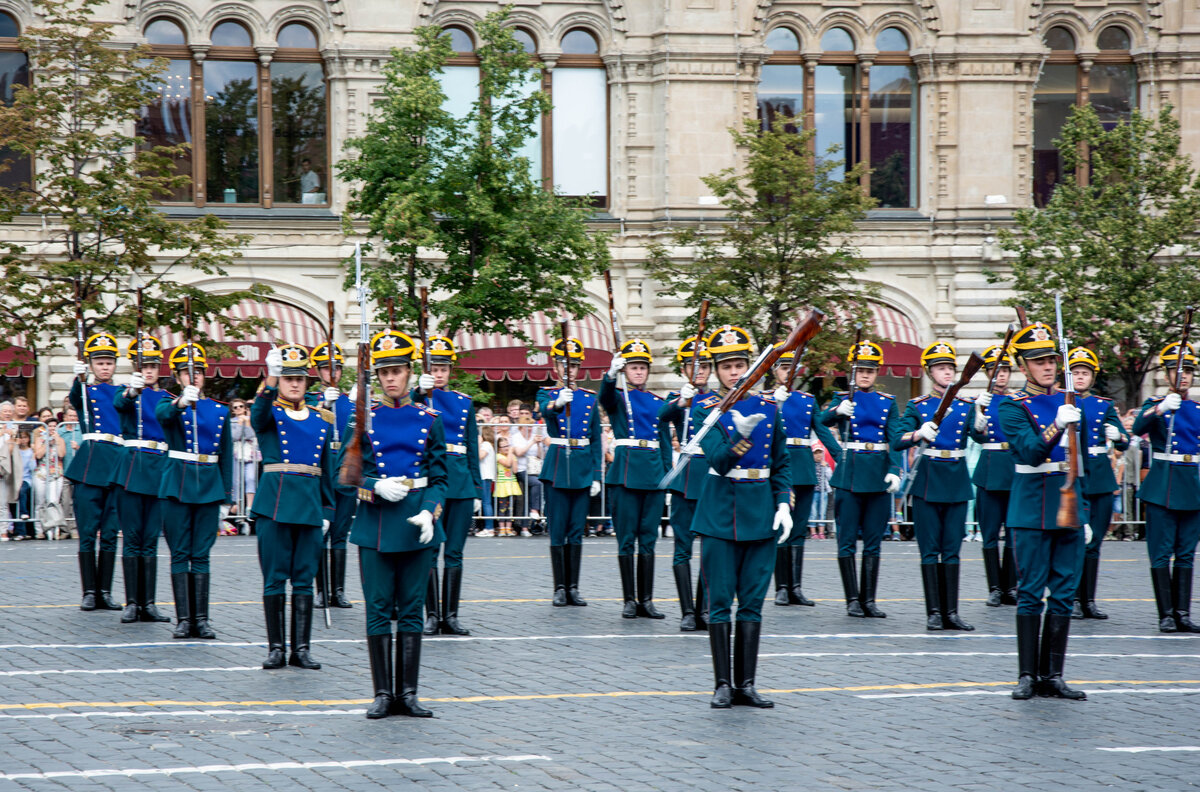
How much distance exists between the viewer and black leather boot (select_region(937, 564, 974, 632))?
1233 centimetres

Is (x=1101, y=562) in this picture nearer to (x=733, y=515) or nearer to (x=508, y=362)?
(x=733, y=515)

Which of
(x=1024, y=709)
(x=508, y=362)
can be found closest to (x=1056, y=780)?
(x=1024, y=709)

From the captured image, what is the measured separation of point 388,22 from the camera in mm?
29891

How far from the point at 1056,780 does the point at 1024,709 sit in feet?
5.71

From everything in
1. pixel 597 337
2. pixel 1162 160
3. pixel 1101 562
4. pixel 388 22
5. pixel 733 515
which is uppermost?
pixel 388 22

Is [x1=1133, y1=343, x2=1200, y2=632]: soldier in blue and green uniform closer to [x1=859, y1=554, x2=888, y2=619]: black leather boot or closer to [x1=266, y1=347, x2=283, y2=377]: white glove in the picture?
[x1=859, y1=554, x2=888, y2=619]: black leather boot

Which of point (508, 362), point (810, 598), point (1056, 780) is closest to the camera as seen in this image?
point (1056, 780)

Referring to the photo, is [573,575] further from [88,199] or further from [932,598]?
[88,199]

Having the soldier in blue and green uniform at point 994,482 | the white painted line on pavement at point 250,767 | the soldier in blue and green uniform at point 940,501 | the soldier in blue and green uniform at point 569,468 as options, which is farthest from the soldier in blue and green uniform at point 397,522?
the soldier in blue and green uniform at point 994,482

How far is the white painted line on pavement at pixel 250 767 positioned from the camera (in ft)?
24.0

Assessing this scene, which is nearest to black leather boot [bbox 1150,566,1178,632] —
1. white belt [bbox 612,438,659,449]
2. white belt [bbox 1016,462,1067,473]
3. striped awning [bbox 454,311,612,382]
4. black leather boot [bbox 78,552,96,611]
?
white belt [bbox 1016,462,1067,473]

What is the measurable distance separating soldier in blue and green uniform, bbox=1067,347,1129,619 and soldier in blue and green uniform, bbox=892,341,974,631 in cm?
94

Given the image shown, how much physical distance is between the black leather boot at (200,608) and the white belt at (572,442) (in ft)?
11.1

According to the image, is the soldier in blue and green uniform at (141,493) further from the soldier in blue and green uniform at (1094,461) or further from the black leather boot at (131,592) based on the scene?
the soldier in blue and green uniform at (1094,461)
